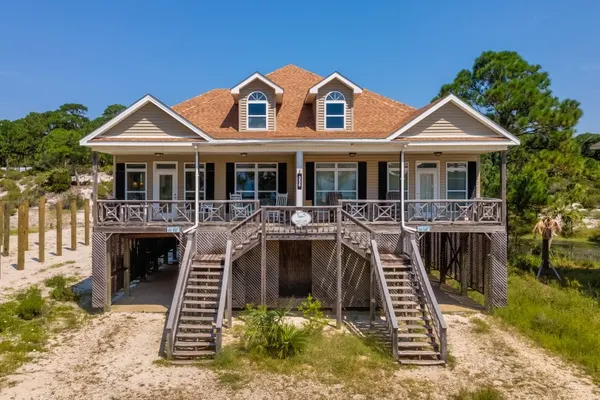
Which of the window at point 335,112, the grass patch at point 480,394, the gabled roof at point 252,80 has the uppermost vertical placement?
the gabled roof at point 252,80

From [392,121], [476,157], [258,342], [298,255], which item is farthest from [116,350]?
[476,157]

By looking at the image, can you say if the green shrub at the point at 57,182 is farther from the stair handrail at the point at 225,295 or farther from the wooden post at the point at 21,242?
the stair handrail at the point at 225,295

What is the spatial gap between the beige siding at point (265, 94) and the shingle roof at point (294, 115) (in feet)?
1.33

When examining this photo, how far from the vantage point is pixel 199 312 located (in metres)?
11.3

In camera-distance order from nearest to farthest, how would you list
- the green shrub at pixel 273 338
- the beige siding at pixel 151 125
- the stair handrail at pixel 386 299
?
1. the green shrub at pixel 273 338
2. the stair handrail at pixel 386 299
3. the beige siding at pixel 151 125

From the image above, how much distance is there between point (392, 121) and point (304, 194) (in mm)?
4864

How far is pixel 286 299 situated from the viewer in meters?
13.8

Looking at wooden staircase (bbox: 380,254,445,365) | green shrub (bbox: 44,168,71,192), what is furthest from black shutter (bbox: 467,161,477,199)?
green shrub (bbox: 44,168,71,192)

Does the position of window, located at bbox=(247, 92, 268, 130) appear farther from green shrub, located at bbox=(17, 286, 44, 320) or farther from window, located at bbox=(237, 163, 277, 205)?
green shrub, located at bbox=(17, 286, 44, 320)

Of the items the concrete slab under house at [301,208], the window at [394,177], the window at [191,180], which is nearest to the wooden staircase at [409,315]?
the concrete slab under house at [301,208]

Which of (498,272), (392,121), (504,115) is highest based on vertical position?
(504,115)

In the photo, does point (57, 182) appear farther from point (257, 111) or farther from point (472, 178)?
point (472, 178)

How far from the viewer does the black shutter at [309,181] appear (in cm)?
1592

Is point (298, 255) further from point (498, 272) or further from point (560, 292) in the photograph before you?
point (560, 292)
